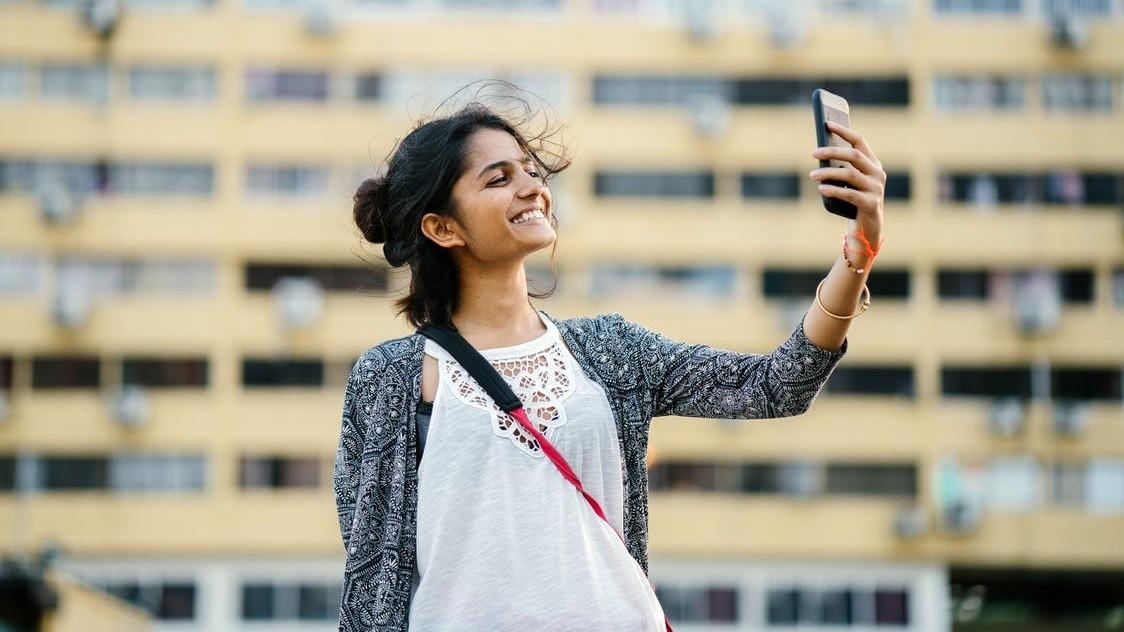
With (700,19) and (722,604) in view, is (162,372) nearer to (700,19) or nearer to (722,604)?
(722,604)

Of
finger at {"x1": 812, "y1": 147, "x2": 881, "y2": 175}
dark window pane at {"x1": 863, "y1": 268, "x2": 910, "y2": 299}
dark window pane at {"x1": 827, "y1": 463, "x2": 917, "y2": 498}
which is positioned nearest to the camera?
finger at {"x1": 812, "y1": 147, "x2": 881, "y2": 175}

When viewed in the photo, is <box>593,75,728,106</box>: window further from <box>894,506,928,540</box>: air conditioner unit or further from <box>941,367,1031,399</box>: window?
<box>894,506,928,540</box>: air conditioner unit

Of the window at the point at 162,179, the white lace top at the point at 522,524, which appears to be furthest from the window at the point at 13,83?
the white lace top at the point at 522,524

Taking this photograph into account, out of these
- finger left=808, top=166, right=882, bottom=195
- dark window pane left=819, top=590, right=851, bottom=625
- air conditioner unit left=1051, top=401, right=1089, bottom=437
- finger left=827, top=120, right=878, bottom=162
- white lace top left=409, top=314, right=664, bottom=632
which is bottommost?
dark window pane left=819, top=590, right=851, bottom=625

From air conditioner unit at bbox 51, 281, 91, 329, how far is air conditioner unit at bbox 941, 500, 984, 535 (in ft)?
61.8

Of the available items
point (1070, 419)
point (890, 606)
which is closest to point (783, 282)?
point (1070, 419)

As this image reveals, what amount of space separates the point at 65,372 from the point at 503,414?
38884 mm

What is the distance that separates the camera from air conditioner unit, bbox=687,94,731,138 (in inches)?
1603

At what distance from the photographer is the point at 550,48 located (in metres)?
41.2

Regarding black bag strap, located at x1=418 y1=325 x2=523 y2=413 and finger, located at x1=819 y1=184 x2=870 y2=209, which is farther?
black bag strap, located at x1=418 y1=325 x2=523 y2=413

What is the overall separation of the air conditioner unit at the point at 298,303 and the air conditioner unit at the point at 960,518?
46.0ft

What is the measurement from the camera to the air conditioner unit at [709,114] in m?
40.7

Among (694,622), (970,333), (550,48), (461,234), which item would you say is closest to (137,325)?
(550,48)

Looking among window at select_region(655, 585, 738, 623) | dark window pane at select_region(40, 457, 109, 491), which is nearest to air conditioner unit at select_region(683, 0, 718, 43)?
window at select_region(655, 585, 738, 623)
